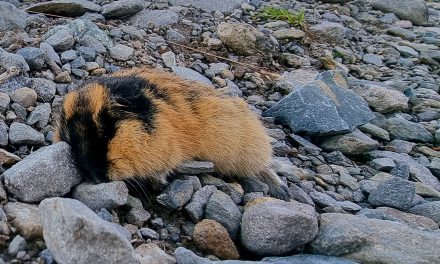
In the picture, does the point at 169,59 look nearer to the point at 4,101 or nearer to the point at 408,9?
the point at 4,101

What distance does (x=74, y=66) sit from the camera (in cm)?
516

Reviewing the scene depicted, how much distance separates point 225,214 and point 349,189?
1.68 m

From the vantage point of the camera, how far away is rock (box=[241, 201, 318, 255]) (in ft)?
10.2

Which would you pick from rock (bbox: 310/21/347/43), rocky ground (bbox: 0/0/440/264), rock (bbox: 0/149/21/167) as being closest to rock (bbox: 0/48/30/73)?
rocky ground (bbox: 0/0/440/264)

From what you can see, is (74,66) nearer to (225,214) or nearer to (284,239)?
(225,214)

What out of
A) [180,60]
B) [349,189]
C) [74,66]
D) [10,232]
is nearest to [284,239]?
[10,232]

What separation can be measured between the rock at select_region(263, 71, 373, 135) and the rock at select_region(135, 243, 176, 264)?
8.66 ft

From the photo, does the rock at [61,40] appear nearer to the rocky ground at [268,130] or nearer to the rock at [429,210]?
the rocky ground at [268,130]

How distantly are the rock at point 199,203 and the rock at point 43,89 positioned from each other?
5.57 ft

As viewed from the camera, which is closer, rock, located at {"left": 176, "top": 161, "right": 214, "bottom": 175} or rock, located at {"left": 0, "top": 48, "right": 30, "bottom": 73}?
rock, located at {"left": 176, "top": 161, "right": 214, "bottom": 175}

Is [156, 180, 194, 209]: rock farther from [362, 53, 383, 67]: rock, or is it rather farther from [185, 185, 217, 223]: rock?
[362, 53, 383, 67]: rock

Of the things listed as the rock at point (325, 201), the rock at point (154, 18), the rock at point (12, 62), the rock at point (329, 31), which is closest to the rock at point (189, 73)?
the rock at point (154, 18)

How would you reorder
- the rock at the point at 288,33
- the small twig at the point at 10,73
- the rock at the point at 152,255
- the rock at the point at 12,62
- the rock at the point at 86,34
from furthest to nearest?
1. the rock at the point at 288,33
2. the rock at the point at 86,34
3. the rock at the point at 12,62
4. the small twig at the point at 10,73
5. the rock at the point at 152,255

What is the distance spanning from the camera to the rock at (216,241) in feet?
10.4
